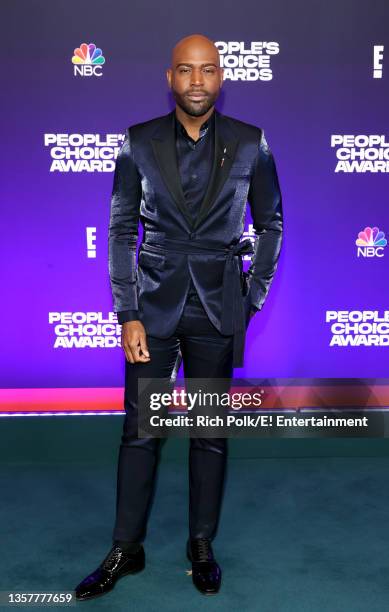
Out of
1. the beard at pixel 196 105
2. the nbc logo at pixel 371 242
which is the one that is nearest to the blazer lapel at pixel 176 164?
the beard at pixel 196 105

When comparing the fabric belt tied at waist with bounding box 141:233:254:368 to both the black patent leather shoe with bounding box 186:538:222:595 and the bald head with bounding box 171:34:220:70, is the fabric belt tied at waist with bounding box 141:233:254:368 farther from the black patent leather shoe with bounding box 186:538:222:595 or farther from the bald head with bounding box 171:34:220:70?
the black patent leather shoe with bounding box 186:538:222:595

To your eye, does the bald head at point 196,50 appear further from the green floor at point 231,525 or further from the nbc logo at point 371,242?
the green floor at point 231,525

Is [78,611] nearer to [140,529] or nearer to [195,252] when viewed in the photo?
[140,529]

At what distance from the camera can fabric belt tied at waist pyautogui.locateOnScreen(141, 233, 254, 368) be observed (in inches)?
100

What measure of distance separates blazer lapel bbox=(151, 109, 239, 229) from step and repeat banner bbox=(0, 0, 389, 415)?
1218 millimetres

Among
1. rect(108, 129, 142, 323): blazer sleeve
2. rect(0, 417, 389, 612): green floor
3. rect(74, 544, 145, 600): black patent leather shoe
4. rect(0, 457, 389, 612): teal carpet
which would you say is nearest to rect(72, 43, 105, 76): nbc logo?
rect(108, 129, 142, 323): blazer sleeve

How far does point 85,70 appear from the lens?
3.62m

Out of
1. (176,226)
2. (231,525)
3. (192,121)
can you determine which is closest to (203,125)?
(192,121)

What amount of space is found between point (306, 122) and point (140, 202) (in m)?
1.47

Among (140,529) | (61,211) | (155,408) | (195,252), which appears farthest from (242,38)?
(140,529)

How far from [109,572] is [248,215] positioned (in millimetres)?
1930

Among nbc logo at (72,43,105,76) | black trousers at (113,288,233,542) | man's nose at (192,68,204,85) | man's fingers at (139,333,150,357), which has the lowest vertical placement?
black trousers at (113,288,233,542)

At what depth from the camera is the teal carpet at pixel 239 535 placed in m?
2.67

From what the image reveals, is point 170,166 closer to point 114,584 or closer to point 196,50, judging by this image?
point 196,50
